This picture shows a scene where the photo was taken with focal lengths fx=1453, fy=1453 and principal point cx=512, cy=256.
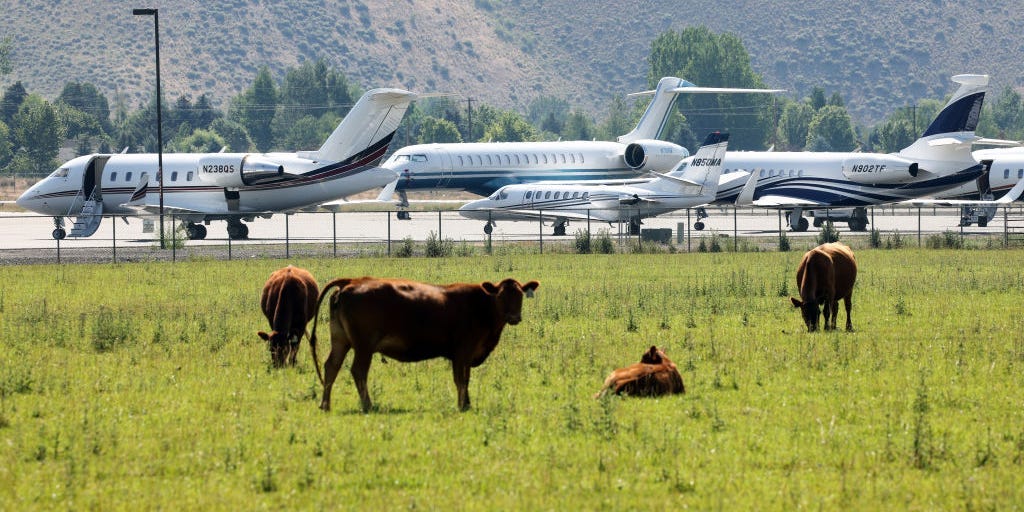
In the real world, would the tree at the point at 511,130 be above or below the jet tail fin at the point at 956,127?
above

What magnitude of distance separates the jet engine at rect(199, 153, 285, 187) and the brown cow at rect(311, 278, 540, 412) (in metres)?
41.8

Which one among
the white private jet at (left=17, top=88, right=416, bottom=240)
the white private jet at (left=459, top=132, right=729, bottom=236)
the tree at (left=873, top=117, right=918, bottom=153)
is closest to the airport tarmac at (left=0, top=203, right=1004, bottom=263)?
the white private jet at (left=459, top=132, right=729, bottom=236)

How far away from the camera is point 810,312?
22438 millimetres

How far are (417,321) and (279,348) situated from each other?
399cm

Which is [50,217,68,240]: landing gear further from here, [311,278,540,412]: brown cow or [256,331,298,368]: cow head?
[311,278,540,412]: brown cow

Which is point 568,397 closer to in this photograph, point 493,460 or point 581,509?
point 493,460

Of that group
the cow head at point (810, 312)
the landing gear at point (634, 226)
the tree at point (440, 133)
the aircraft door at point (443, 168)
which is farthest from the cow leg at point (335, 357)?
the tree at point (440, 133)

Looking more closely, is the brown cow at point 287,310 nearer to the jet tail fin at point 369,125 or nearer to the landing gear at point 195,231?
the jet tail fin at point 369,125

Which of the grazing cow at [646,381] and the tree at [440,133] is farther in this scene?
the tree at [440,133]

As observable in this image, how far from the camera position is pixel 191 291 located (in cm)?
3206

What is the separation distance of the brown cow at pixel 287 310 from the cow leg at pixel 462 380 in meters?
3.15

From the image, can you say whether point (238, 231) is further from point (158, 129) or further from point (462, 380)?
point (462, 380)

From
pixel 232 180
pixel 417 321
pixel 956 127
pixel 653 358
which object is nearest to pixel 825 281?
pixel 653 358

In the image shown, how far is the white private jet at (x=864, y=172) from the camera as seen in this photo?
61188mm
